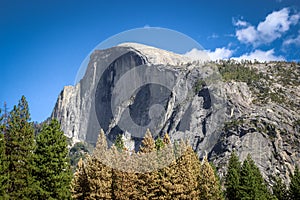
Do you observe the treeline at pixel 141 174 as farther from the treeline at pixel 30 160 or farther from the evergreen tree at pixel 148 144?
the treeline at pixel 30 160

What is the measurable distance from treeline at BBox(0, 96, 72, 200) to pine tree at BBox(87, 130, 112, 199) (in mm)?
7047

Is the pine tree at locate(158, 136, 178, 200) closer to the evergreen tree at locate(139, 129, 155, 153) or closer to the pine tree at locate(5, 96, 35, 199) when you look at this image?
the evergreen tree at locate(139, 129, 155, 153)

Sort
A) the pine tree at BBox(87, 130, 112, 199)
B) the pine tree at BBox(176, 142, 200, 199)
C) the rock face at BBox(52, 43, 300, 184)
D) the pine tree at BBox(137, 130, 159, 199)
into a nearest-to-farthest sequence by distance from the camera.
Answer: the pine tree at BBox(137, 130, 159, 199), the pine tree at BBox(176, 142, 200, 199), the pine tree at BBox(87, 130, 112, 199), the rock face at BBox(52, 43, 300, 184)

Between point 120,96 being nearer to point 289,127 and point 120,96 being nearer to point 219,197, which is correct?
point 219,197

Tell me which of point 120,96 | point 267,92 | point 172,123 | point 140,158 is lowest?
point 140,158

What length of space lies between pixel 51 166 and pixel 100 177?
982 centimetres

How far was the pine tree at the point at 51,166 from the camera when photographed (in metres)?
29.5

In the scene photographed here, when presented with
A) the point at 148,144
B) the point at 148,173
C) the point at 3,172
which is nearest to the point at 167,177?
the point at 148,173

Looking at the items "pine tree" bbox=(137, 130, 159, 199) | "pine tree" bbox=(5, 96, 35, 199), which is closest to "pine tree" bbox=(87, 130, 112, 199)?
"pine tree" bbox=(137, 130, 159, 199)

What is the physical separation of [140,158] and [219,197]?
1880cm

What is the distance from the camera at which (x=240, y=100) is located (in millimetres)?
142750

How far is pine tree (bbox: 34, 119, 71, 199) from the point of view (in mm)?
29469

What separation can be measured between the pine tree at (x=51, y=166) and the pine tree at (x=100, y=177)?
7195 mm

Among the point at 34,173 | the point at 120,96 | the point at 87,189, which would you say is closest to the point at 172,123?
the point at 120,96
